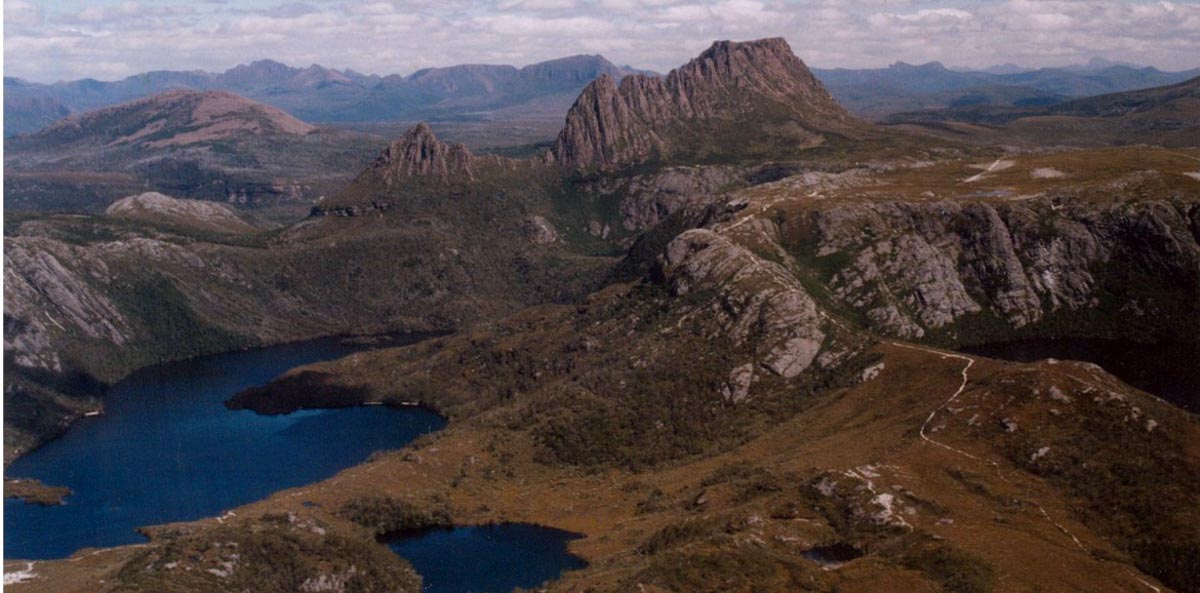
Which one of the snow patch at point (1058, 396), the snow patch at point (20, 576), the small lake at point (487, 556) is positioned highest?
the snow patch at point (1058, 396)

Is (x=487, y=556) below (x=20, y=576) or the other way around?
below

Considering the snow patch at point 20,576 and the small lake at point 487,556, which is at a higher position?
the snow patch at point 20,576

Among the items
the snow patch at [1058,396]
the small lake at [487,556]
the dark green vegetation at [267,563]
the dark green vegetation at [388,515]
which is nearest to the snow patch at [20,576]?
the dark green vegetation at [267,563]

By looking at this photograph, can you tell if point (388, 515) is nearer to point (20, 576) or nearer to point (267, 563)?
point (267, 563)

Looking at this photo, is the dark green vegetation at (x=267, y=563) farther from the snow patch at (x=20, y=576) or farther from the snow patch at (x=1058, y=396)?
the snow patch at (x=1058, y=396)

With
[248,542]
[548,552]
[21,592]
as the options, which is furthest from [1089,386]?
[21,592]

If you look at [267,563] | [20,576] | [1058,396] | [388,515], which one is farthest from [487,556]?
[1058,396]

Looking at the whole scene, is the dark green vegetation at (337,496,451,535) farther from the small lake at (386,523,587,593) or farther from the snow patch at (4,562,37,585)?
the snow patch at (4,562,37,585)

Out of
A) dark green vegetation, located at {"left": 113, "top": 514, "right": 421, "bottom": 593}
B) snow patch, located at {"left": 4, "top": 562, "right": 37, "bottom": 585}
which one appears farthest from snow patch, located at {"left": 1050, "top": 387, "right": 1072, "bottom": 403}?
snow patch, located at {"left": 4, "top": 562, "right": 37, "bottom": 585}
